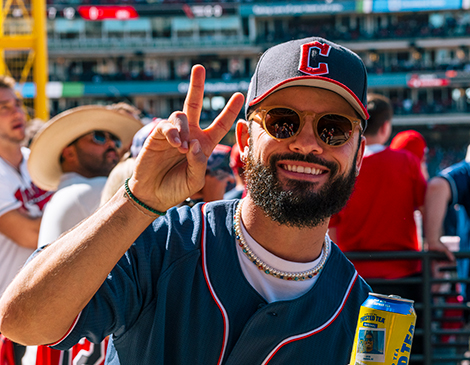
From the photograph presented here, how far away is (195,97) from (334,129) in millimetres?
435

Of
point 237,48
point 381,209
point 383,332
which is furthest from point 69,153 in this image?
point 237,48

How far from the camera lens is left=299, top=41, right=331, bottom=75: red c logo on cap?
1554 millimetres

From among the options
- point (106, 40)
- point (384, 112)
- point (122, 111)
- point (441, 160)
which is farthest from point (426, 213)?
point (106, 40)

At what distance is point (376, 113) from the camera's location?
142 inches

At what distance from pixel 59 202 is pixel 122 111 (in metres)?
1.03

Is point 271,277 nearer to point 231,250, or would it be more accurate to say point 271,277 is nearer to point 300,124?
point 231,250

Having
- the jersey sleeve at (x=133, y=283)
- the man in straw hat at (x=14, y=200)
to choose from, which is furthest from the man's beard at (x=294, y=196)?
the man in straw hat at (x=14, y=200)

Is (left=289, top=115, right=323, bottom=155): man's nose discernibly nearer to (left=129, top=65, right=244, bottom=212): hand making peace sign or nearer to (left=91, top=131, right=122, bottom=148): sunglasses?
(left=129, top=65, right=244, bottom=212): hand making peace sign

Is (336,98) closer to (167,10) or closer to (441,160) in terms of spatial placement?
(441,160)

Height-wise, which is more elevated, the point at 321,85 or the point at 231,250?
the point at 321,85

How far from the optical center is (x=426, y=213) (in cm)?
346

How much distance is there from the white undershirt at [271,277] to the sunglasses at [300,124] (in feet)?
1.08

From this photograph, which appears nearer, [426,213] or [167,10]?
[426,213]

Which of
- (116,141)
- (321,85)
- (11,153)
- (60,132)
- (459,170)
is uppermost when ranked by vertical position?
(321,85)
